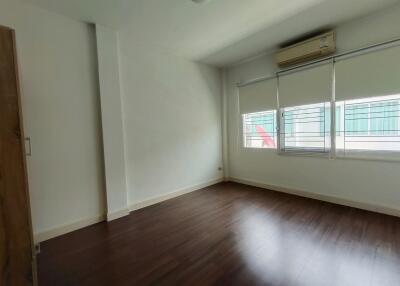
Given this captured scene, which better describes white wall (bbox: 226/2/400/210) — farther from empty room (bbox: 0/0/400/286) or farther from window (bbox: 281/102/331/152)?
window (bbox: 281/102/331/152)

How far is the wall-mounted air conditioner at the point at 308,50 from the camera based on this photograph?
265 centimetres

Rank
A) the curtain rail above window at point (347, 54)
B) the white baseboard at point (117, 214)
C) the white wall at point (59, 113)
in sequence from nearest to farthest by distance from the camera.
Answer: the white wall at point (59, 113), the curtain rail above window at point (347, 54), the white baseboard at point (117, 214)

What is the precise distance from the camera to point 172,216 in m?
2.64

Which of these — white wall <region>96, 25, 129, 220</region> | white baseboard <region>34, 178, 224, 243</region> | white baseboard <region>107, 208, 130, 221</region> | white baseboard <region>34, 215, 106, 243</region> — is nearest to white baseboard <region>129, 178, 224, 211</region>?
white baseboard <region>34, 178, 224, 243</region>

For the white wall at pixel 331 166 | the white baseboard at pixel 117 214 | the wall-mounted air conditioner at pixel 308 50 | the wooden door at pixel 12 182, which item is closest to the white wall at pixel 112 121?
the white baseboard at pixel 117 214

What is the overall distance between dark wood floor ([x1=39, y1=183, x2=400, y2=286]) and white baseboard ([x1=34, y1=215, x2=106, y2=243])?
0.32ft

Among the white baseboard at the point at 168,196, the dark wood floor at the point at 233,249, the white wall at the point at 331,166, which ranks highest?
the white wall at the point at 331,166

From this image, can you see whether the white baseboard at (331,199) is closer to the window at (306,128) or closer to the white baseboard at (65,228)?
the window at (306,128)

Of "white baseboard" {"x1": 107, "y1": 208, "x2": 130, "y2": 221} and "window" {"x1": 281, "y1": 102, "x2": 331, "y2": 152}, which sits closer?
"white baseboard" {"x1": 107, "y1": 208, "x2": 130, "y2": 221}

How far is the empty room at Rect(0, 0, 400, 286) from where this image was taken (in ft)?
5.05

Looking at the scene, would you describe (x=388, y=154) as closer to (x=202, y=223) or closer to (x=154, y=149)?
(x=202, y=223)

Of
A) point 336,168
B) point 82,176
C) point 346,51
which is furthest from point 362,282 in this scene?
point 82,176

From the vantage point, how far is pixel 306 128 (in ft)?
10.4

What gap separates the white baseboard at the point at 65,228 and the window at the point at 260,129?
3.00m
